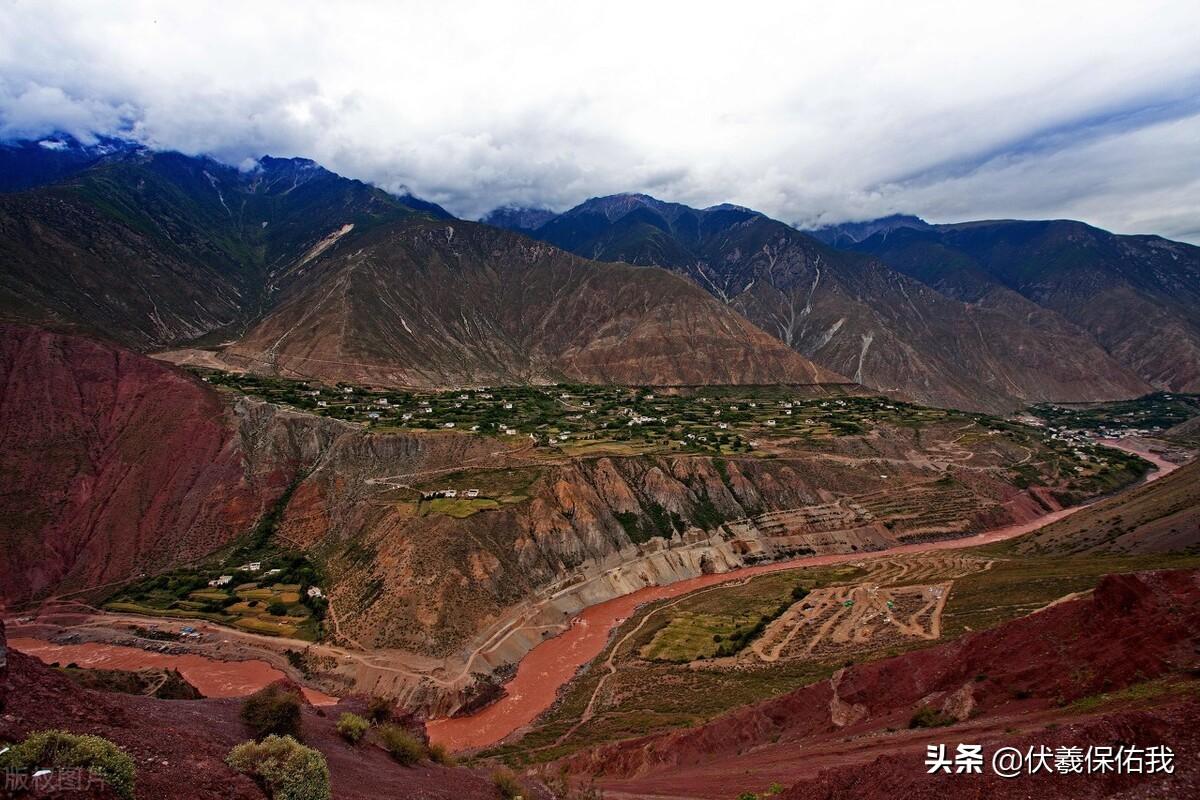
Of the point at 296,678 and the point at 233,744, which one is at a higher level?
the point at 233,744

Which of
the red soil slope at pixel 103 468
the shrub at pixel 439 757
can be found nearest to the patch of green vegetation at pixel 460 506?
the red soil slope at pixel 103 468

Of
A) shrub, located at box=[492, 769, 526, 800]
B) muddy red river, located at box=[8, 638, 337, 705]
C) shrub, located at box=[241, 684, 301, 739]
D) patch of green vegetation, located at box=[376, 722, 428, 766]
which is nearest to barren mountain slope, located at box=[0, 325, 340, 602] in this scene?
muddy red river, located at box=[8, 638, 337, 705]

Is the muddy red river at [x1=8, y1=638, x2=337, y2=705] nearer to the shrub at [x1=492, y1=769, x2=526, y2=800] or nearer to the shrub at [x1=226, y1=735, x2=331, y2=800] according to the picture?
the shrub at [x1=492, y1=769, x2=526, y2=800]

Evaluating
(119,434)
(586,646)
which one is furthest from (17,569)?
(586,646)

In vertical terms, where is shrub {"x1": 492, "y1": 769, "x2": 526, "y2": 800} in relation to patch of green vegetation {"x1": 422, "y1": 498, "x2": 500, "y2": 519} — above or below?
below

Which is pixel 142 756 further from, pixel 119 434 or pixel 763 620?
pixel 119 434
